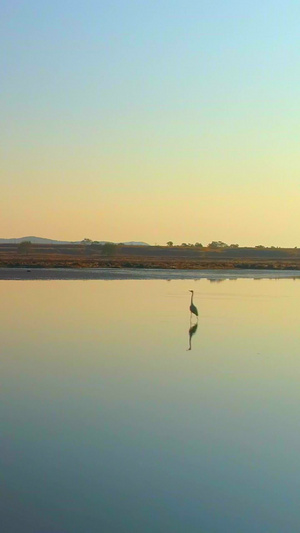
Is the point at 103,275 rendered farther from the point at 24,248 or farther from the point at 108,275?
the point at 24,248

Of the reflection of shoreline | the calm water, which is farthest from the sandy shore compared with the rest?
the calm water

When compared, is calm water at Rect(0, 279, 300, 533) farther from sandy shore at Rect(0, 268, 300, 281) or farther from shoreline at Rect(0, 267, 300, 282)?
sandy shore at Rect(0, 268, 300, 281)

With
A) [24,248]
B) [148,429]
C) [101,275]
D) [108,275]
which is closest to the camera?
[148,429]

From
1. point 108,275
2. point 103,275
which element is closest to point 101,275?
point 103,275

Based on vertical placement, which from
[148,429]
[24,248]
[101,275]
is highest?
[24,248]

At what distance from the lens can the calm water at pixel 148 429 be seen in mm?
5492

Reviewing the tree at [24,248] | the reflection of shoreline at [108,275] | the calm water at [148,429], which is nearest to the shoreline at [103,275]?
the reflection of shoreline at [108,275]

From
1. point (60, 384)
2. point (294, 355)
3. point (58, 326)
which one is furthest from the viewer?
point (58, 326)

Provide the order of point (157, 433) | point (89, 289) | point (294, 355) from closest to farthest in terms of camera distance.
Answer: point (157, 433) → point (294, 355) → point (89, 289)

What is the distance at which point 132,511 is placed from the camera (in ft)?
18.0

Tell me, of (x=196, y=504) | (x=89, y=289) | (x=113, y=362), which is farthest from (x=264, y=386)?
(x=89, y=289)

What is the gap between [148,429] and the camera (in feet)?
24.8

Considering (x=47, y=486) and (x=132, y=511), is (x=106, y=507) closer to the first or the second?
(x=132, y=511)

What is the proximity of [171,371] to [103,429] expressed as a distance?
338 cm
